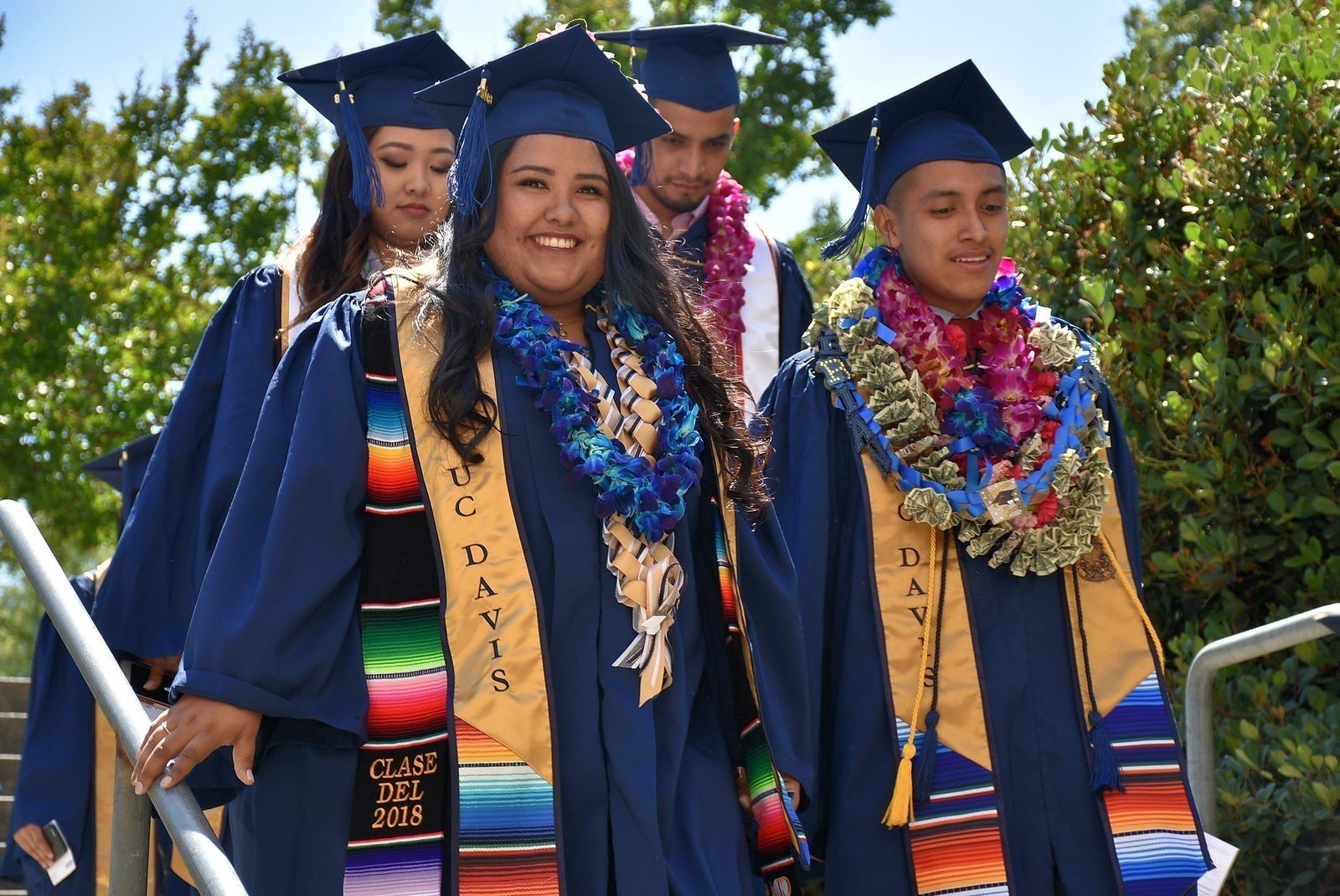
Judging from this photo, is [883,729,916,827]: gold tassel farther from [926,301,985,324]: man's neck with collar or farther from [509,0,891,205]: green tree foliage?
[509,0,891,205]: green tree foliage

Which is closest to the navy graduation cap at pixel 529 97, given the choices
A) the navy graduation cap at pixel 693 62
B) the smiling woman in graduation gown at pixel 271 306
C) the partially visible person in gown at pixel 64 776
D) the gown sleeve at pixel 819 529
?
the smiling woman in graduation gown at pixel 271 306

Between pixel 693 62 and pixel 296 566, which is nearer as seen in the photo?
pixel 296 566

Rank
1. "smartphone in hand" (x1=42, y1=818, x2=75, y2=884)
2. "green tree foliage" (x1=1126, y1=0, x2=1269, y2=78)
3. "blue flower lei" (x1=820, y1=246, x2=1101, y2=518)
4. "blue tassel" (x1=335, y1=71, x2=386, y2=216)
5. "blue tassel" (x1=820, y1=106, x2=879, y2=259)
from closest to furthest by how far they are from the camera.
→ "blue flower lei" (x1=820, y1=246, x2=1101, y2=518) → "blue tassel" (x1=820, y1=106, x2=879, y2=259) → "blue tassel" (x1=335, y1=71, x2=386, y2=216) → "smartphone in hand" (x1=42, y1=818, x2=75, y2=884) → "green tree foliage" (x1=1126, y1=0, x2=1269, y2=78)

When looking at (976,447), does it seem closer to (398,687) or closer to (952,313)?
(952,313)

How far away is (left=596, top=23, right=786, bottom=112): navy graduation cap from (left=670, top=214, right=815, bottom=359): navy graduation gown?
0.40 meters

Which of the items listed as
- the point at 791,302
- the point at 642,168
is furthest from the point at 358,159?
the point at 791,302

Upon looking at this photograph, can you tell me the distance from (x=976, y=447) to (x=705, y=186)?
1.53m

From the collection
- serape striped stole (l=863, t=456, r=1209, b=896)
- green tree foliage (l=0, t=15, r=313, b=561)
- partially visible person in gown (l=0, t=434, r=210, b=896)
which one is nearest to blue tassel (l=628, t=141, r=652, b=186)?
serape striped stole (l=863, t=456, r=1209, b=896)

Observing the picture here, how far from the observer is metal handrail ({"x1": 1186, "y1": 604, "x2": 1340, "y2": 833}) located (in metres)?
3.61

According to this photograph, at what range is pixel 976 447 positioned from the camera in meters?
3.99

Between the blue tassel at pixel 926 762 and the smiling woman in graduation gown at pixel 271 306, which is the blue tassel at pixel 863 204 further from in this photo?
the blue tassel at pixel 926 762

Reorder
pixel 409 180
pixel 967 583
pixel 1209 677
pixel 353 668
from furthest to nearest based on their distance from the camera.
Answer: pixel 409 180
pixel 1209 677
pixel 967 583
pixel 353 668

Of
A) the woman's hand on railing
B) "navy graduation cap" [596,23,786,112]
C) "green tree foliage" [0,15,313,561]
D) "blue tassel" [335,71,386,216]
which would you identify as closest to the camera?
the woman's hand on railing

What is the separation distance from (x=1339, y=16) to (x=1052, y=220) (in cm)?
106
